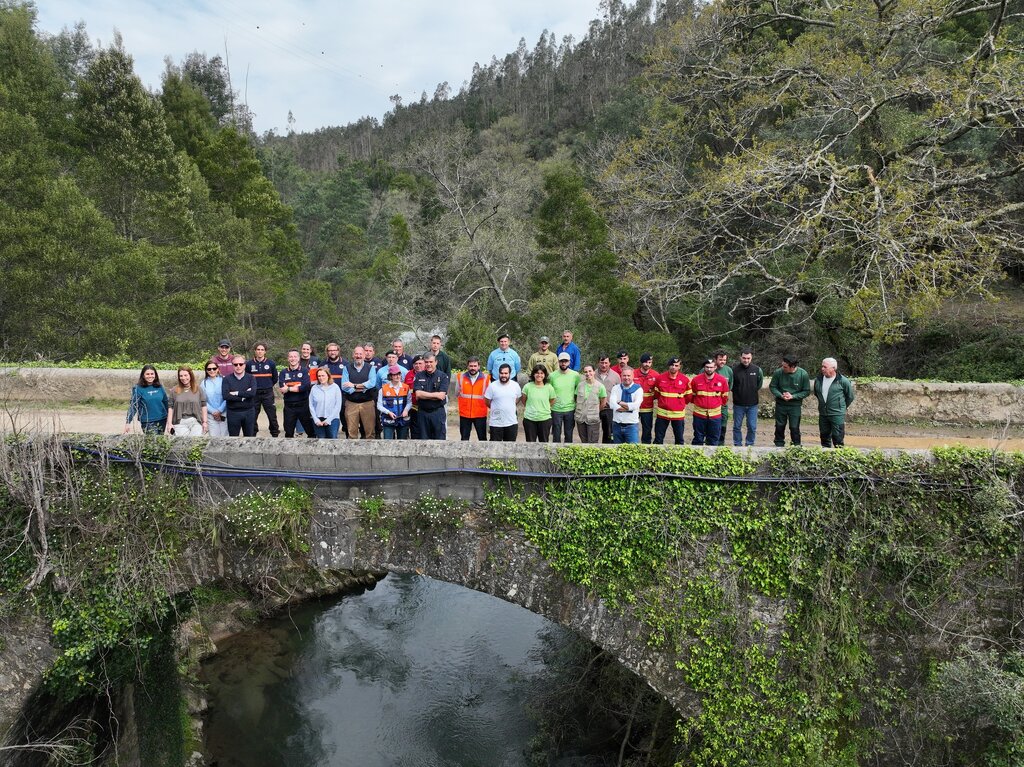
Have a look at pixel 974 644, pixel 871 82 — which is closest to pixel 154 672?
pixel 974 644

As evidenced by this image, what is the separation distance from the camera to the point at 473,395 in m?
8.01

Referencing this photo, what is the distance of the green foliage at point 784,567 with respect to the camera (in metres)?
5.59

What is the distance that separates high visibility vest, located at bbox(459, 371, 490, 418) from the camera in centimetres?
799

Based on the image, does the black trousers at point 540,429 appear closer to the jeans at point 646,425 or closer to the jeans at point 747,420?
the jeans at point 646,425

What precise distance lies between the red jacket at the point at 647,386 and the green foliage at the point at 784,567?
9.02ft

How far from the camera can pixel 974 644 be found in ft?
18.7

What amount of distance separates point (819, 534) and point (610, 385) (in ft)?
11.4

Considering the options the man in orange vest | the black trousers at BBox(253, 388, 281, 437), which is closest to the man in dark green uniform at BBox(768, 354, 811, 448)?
the man in orange vest

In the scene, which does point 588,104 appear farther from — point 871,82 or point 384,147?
point 871,82

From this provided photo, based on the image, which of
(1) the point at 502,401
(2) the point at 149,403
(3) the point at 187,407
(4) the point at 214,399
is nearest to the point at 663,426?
(1) the point at 502,401

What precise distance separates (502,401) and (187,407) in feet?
12.2

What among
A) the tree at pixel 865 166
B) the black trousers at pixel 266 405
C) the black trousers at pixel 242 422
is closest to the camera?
the black trousers at pixel 242 422

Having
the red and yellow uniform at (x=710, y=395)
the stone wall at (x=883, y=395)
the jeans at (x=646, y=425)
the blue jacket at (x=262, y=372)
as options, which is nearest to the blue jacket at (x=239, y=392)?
the blue jacket at (x=262, y=372)

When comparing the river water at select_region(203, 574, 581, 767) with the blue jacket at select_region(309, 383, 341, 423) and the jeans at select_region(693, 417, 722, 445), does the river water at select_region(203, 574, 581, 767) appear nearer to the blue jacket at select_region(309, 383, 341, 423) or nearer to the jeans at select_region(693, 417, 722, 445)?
the blue jacket at select_region(309, 383, 341, 423)
